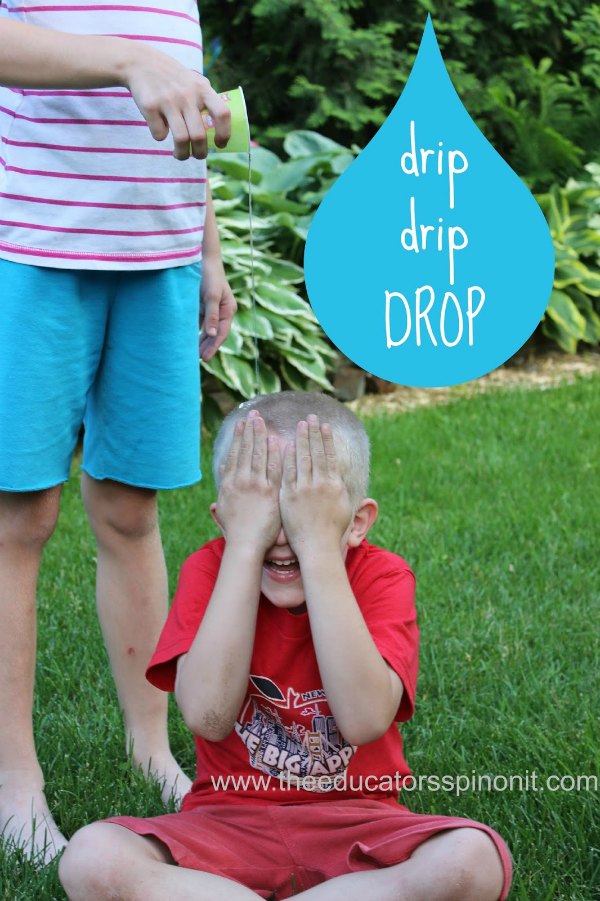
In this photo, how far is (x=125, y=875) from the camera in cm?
160

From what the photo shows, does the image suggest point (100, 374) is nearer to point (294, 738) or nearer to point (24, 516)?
point (24, 516)

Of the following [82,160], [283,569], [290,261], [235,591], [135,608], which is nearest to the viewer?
[235,591]

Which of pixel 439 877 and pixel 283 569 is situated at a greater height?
pixel 283 569

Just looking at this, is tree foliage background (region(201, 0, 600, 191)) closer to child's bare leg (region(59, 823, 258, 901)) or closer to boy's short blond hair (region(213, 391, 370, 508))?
boy's short blond hair (region(213, 391, 370, 508))

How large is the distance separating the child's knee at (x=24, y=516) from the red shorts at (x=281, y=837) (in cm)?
58

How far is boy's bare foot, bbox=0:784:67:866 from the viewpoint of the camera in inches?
76.9

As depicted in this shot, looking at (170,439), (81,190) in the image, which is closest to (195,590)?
(170,439)

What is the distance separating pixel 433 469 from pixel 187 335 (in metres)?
2.26

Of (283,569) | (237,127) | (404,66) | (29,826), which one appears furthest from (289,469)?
(404,66)

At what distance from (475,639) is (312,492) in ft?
4.28

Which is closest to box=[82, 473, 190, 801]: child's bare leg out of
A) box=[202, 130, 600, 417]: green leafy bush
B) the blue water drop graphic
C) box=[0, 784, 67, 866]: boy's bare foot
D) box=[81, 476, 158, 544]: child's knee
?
box=[81, 476, 158, 544]: child's knee

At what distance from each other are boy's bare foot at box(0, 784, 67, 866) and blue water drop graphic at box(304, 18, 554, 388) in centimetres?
102

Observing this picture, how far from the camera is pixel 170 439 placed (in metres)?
2.16

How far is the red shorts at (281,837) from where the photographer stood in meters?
1.71
